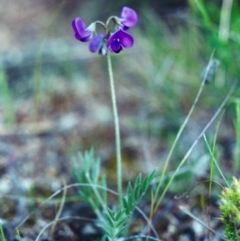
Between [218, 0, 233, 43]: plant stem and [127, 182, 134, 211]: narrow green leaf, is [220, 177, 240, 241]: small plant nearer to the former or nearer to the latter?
[127, 182, 134, 211]: narrow green leaf

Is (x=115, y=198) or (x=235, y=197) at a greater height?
(x=235, y=197)

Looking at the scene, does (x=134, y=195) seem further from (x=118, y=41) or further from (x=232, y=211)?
(x=118, y=41)

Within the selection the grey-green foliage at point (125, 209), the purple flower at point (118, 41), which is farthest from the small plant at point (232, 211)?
the purple flower at point (118, 41)

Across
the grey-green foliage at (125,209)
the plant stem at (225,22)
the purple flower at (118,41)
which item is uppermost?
the purple flower at (118,41)

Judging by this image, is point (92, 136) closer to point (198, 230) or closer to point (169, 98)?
point (169, 98)

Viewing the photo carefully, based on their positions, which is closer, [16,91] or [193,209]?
[193,209]

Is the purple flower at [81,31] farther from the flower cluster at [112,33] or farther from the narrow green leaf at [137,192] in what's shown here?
the narrow green leaf at [137,192]

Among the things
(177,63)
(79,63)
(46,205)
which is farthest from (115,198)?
(79,63)

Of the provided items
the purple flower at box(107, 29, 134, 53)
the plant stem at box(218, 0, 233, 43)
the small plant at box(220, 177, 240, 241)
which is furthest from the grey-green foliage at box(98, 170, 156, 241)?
the plant stem at box(218, 0, 233, 43)
